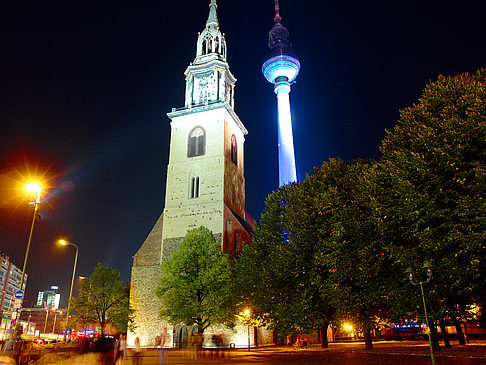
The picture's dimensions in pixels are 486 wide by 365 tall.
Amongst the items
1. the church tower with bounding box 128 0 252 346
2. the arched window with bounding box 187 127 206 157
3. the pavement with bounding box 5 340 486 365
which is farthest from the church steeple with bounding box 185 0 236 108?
the pavement with bounding box 5 340 486 365

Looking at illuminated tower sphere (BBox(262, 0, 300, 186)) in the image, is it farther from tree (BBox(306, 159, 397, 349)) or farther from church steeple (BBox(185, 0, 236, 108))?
tree (BBox(306, 159, 397, 349))

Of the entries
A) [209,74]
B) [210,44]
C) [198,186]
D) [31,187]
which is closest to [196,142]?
[198,186]

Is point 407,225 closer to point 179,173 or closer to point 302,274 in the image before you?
point 302,274

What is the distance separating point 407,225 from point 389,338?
32578mm

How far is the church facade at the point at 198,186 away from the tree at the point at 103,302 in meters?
1.59

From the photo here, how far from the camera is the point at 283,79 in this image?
9100 centimetres

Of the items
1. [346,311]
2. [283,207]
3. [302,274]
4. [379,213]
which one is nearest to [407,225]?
[379,213]

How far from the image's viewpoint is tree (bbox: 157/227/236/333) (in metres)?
34.8

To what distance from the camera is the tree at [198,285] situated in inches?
1369

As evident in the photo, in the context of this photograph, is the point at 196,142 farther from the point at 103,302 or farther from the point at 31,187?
the point at 31,187

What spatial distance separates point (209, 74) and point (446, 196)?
4061cm

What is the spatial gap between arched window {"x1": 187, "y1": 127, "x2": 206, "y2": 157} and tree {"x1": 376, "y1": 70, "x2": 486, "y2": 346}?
30342 millimetres

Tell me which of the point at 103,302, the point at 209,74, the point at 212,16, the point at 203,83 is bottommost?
the point at 103,302

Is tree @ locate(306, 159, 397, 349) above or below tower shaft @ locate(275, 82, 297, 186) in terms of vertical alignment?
below
